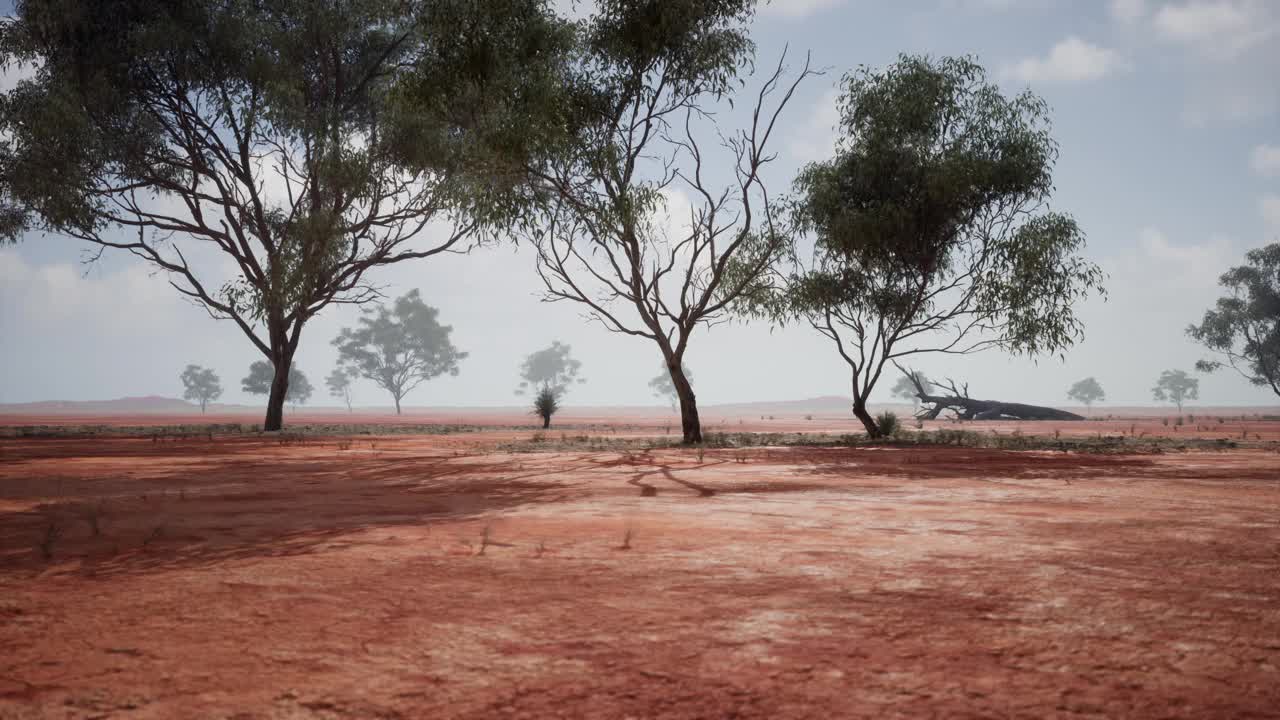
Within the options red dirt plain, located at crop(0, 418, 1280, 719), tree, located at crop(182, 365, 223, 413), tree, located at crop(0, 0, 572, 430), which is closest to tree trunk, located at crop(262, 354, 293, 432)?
tree, located at crop(0, 0, 572, 430)

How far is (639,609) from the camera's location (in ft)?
8.52

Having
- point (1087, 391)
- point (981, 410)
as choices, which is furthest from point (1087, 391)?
point (981, 410)

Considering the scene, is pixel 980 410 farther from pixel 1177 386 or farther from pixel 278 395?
pixel 1177 386

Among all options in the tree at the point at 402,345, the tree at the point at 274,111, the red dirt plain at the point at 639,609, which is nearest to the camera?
the red dirt plain at the point at 639,609

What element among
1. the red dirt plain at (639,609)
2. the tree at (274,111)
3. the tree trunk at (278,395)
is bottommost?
the red dirt plain at (639,609)

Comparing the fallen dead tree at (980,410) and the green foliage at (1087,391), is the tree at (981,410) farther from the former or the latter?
the green foliage at (1087,391)

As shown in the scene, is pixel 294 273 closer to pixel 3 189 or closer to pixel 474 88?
pixel 474 88

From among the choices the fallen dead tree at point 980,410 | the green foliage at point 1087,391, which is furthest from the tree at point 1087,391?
the fallen dead tree at point 980,410

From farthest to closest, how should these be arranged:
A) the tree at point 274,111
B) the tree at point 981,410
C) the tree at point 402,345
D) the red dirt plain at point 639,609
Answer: the tree at point 402,345
the tree at point 981,410
the tree at point 274,111
the red dirt plain at point 639,609

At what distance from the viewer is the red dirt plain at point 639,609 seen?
1.82 meters

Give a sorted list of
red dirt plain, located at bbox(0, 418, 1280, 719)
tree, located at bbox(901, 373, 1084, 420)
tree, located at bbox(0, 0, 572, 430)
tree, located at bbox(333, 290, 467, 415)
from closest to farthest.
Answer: red dirt plain, located at bbox(0, 418, 1280, 719)
tree, located at bbox(0, 0, 572, 430)
tree, located at bbox(901, 373, 1084, 420)
tree, located at bbox(333, 290, 467, 415)

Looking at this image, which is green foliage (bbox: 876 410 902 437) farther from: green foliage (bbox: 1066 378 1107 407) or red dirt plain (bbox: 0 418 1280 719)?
green foliage (bbox: 1066 378 1107 407)

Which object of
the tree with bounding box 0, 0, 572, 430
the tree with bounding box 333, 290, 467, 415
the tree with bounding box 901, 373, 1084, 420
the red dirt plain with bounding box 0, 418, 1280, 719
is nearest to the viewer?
the red dirt plain with bounding box 0, 418, 1280, 719

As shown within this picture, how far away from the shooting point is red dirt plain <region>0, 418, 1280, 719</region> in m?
→ 1.82
